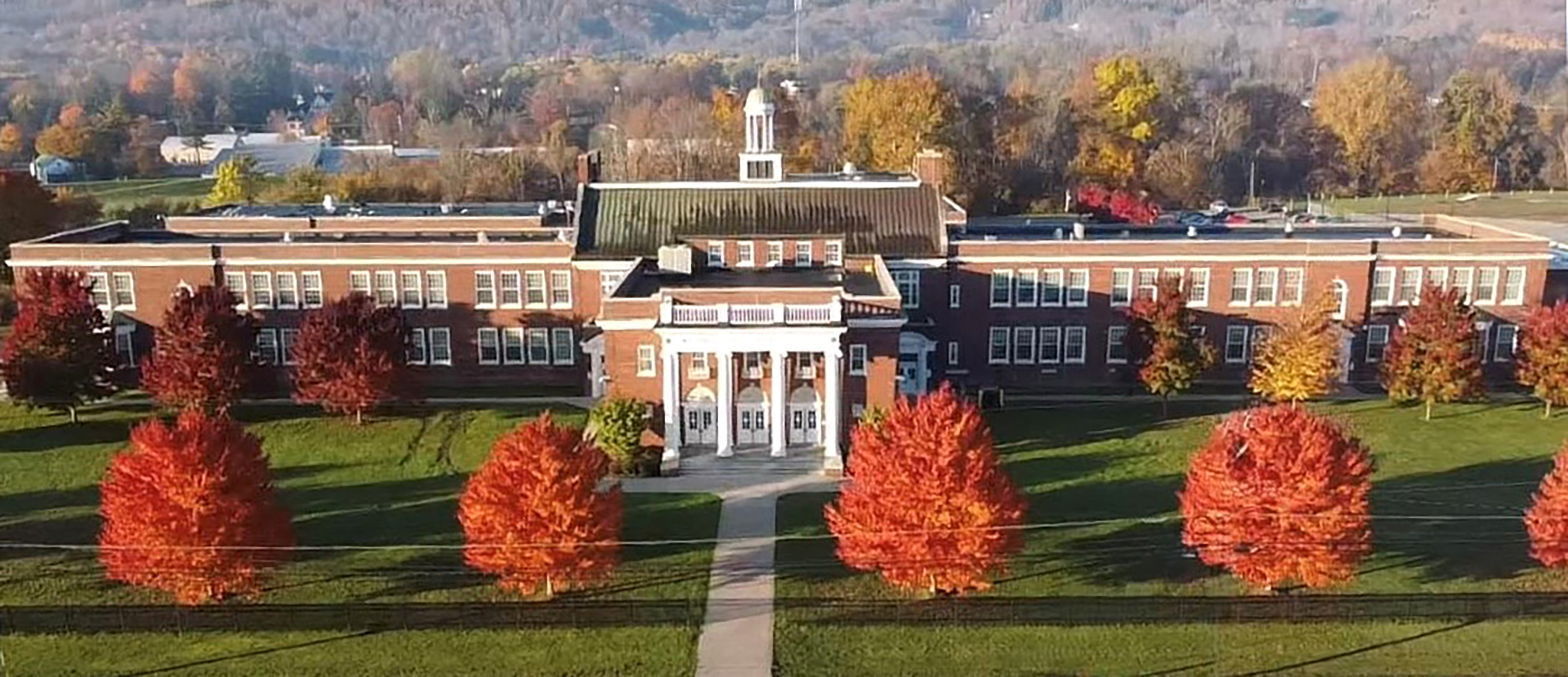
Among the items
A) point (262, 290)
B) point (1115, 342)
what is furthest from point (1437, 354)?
point (262, 290)

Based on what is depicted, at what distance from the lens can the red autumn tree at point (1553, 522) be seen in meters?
31.2

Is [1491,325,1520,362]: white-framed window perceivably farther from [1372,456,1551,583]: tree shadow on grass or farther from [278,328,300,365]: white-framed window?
[278,328,300,365]: white-framed window

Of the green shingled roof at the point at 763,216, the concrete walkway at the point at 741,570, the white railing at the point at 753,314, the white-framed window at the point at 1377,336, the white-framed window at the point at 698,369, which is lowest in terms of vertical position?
the concrete walkway at the point at 741,570

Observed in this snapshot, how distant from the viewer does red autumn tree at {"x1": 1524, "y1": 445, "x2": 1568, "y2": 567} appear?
102ft

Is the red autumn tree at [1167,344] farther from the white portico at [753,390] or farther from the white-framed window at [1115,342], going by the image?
the white portico at [753,390]

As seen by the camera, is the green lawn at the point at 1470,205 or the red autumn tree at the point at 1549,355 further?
the green lawn at the point at 1470,205

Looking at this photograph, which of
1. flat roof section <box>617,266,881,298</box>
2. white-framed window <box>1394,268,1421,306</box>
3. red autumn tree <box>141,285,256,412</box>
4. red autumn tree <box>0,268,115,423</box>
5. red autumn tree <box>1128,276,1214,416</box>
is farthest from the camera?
white-framed window <box>1394,268,1421,306</box>

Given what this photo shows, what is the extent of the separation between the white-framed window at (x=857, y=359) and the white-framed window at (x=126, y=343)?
97.0ft

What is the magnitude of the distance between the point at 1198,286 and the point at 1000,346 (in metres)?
8.24

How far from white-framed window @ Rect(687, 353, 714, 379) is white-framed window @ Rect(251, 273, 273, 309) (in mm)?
19984

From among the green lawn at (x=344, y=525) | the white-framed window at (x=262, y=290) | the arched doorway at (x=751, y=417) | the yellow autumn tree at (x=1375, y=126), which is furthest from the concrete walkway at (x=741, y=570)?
the yellow autumn tree at (x=1375, y=126)

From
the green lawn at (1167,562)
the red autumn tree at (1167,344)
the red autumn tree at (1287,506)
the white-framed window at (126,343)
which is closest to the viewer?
the green lawn at (1167,562)

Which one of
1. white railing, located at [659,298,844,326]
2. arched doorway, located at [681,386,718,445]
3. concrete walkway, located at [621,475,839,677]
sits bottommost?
concrete walkway, located at [621,475,839,677]

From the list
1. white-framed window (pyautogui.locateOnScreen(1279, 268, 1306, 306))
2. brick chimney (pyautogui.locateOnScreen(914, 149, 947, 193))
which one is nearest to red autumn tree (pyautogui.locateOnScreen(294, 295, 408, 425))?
brick chimney (pyautogui.locateOnScreen(914, 149, 947, 193))
